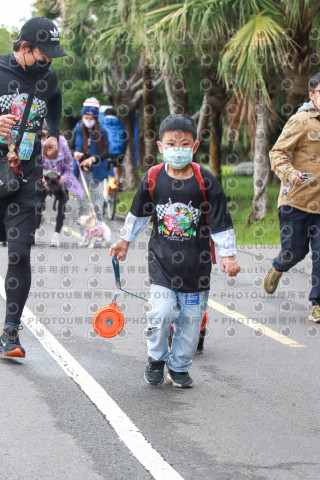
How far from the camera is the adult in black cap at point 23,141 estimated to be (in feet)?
20.6

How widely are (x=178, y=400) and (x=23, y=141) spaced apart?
203 cm

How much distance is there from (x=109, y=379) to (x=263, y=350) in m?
1.53

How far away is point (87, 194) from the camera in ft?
46.8

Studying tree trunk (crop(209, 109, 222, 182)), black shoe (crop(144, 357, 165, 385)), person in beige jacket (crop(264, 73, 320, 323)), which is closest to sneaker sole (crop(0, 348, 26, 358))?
black shoe (crop(144, 357, 165, 385))

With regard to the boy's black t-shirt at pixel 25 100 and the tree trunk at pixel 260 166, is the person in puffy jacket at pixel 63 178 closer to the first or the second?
the tree trunk at pixel 260 166

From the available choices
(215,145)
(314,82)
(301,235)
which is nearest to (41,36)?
(314,82)

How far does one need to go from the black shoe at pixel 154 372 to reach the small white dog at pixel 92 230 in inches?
301

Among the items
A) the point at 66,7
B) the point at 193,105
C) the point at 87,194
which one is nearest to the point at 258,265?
the point at 87,194

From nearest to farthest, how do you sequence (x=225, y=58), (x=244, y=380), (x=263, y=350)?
(x=244, y=380), (x=263, y=350), (x=225, y=58)

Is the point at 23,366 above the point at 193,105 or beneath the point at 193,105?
beneath

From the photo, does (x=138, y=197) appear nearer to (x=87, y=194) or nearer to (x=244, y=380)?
(x=244, y=380)

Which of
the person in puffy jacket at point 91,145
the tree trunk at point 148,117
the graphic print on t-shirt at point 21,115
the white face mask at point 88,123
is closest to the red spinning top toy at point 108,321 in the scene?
the graphic print on t-shirt at point 21,115

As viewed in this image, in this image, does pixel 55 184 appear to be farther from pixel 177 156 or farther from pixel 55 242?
pixel 177 156

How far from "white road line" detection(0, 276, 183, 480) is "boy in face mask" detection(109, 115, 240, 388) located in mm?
442
